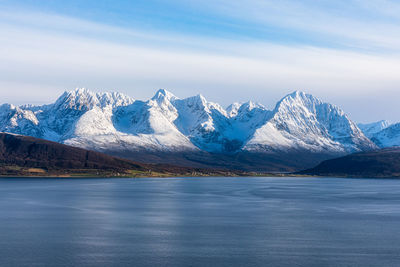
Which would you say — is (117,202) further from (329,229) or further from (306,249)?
(306,249)

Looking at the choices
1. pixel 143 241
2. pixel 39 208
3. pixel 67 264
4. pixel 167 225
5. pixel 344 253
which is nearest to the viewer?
pixel 67 264

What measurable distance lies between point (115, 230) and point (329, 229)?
40792 millimetres

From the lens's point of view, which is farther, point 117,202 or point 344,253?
point 117,202

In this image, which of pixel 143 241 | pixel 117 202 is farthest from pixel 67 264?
pixel 117 202

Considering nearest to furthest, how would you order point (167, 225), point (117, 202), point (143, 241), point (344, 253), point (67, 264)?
point (67, 264)
point (344, 253)
point (143, 241)
point (167, 225)
point (117, 202)

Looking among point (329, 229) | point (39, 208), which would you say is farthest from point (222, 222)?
point (39, 208)

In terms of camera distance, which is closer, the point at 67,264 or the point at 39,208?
the point at 67,264

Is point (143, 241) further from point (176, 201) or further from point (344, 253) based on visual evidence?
point (176, 201)

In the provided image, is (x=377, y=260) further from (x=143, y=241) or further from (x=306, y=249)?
(x=143, y=241)

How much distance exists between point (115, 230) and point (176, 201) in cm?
6524

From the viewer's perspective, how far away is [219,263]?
242 feet

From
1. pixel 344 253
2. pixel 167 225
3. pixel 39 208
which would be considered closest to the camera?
pixel 344 253

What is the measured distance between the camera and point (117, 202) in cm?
15925

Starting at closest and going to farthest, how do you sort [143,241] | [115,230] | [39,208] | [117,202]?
[143,241] < [115,230] < [39,208] < [117,202]
